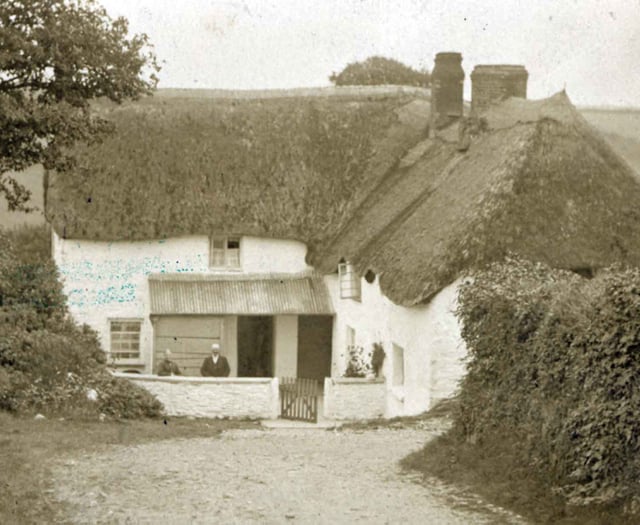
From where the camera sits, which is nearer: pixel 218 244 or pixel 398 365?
pixel 398 365

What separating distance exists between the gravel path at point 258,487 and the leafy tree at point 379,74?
114 ft

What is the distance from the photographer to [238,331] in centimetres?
3206

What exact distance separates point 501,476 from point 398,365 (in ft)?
40.3

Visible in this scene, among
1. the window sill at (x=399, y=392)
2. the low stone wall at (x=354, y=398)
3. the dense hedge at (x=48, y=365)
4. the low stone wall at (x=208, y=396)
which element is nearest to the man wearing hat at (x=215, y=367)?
the dense hedge at (x=48, y=365)

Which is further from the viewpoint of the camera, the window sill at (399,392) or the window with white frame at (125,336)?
the window with white frame at (125,336)

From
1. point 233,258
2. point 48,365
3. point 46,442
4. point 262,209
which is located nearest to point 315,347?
point 233,258

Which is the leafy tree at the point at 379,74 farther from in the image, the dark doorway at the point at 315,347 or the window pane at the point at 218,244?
the dark doorway at the point at 315,347

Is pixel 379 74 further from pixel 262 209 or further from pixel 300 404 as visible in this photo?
pixel 300 404

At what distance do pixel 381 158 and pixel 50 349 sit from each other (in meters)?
14.6

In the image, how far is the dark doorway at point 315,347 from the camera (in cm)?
3219

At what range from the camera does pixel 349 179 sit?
3234 cm

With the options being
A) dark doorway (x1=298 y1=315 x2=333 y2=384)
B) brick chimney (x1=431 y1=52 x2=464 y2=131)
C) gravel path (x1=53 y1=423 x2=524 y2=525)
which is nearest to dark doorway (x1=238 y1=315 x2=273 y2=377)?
dark doorway (x1=298 y1=315 x2=333 y2=384)

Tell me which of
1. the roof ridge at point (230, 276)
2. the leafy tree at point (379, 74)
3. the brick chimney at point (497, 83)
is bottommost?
the roof ridge at point (230, 276)

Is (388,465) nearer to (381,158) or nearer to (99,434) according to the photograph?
(99,434)
